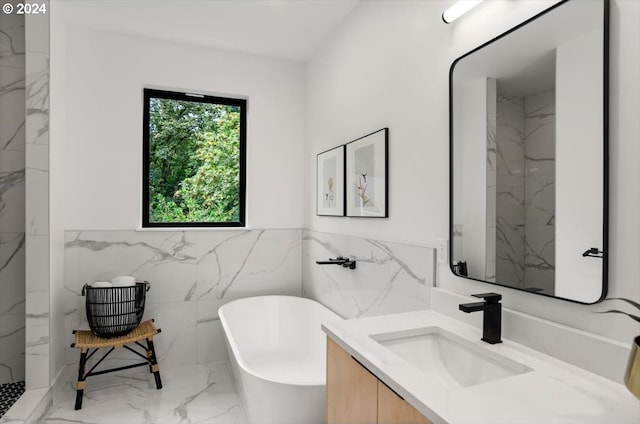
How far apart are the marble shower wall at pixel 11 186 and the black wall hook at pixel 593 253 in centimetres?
308

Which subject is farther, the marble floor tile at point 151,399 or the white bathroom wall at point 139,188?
the white bathroom wall at point 139,188

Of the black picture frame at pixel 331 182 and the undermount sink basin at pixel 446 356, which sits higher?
the black picture frame at pixel 331 182

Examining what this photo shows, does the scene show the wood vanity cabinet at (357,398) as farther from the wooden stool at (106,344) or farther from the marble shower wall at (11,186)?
the marble shower wall at (11,186)

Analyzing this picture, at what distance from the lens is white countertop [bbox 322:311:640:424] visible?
2.64 feet

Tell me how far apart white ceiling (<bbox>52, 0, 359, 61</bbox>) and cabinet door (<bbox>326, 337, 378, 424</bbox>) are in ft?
7.03

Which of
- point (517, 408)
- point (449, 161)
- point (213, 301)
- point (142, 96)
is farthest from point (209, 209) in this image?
point (517, 408)

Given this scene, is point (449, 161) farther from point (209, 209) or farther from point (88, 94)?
point (88, 94)

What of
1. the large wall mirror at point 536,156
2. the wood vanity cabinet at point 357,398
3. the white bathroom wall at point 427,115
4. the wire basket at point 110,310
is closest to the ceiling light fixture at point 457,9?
the white bathroom wall at point 427,115

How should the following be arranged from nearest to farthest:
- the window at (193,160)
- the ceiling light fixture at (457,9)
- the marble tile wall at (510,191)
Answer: the marble tile wall at (510,191) < the ceiling light fixture at (457,9) < the window at (193,160)

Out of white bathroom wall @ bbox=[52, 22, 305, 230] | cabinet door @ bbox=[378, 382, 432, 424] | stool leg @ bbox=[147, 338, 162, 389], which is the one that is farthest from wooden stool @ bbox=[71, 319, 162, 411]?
cabinet door @ bbox=[378, 382, 432, 424]

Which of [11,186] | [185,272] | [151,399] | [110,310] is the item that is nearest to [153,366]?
[151,399]

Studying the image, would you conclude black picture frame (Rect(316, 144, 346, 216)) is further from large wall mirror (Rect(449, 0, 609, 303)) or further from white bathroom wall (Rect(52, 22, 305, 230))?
large wall mirror (Rect(449, 0, 609, 303))

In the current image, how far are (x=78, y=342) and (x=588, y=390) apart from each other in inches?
106

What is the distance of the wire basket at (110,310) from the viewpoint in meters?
2.49
